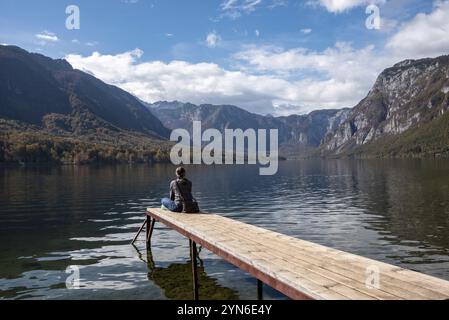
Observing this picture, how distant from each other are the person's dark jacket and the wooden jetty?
22.4ft

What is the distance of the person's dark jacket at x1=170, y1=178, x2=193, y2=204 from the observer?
85.8 ft

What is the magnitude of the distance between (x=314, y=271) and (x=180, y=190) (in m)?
15.2

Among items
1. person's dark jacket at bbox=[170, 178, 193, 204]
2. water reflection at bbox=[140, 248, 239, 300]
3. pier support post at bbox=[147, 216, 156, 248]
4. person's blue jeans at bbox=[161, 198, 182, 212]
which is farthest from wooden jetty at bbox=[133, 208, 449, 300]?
pier support post at bbox=[147, 216, 156, 248]

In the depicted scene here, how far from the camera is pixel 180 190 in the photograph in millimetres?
26562

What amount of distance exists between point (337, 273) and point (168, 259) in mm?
16144

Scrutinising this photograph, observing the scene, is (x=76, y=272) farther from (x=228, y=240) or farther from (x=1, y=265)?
(x=228, y=240)

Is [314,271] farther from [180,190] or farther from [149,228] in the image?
[149,228]

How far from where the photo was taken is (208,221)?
76.5 feet

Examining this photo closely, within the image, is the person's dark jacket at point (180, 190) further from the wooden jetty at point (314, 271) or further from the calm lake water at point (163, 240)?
the wooden jetty at point (314, 271)

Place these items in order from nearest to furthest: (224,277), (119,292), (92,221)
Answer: (119,292) < (224,277) < (92,221)

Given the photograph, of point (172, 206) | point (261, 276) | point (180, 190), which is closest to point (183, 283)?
point (180, 190)

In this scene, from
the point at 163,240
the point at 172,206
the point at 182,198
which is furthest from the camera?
the point at 163,240

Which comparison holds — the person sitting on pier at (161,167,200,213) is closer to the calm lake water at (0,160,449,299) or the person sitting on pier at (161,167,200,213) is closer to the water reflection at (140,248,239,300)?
the calm lake water at (0,160,449,299)
